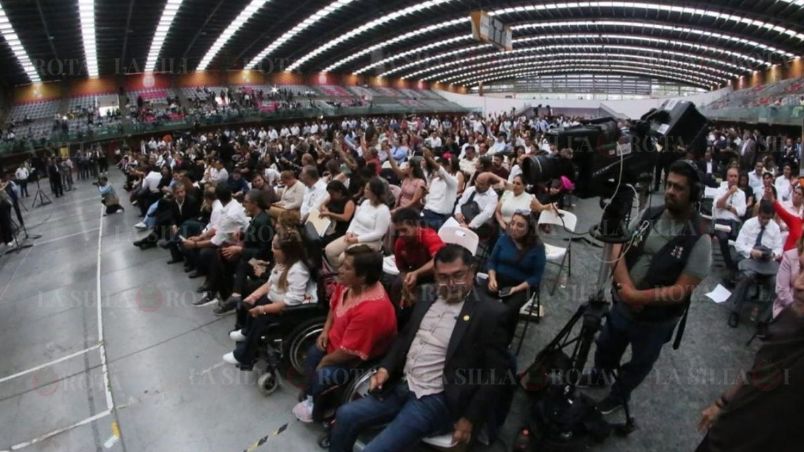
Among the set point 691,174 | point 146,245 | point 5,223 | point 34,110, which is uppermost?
point 34,110

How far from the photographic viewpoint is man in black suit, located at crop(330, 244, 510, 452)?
207 cm

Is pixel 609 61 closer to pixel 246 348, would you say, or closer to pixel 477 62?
pixel 477 62

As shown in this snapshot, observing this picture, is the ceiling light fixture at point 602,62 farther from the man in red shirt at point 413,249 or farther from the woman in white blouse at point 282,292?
the woman in white blouse at point 282,292

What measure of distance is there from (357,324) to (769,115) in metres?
20.4

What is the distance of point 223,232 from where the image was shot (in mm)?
4684

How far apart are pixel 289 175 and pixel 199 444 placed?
3492 millimetres

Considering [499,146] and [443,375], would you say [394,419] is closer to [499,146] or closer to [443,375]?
[443,375]

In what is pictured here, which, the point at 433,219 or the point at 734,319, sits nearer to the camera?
the point at 734,319

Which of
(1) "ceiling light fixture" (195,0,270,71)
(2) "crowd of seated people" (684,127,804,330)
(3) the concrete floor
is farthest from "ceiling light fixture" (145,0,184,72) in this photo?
(2) "crowd of seated people" (684,127,804,330)

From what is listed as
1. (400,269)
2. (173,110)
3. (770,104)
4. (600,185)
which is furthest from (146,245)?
(770,104)

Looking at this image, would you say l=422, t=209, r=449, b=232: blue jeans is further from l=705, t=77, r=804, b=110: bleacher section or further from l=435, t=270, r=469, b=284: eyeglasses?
l=705, t=77, r=804, b=110: bleacher section

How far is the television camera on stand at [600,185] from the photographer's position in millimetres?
2043

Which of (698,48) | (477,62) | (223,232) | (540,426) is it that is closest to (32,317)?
(223,232)

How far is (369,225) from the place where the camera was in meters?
3.87
